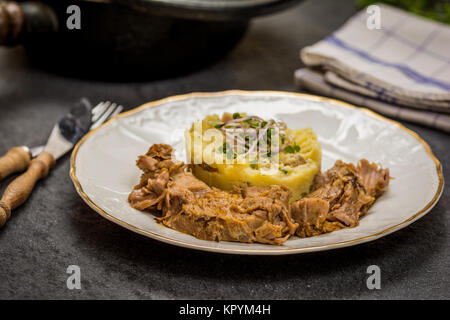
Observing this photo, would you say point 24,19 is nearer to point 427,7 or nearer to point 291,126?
point 291,126

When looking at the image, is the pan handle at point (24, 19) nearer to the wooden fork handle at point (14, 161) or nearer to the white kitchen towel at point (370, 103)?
the wooden fork handle at point (14, 161)

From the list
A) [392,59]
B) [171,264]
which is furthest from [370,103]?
[171,264]

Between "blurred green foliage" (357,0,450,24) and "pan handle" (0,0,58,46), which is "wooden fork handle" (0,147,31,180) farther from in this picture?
"blurred green foliage" (357,0,450,24)

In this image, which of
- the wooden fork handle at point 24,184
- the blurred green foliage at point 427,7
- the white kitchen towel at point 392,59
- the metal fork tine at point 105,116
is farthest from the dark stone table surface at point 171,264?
the blurred green foliage at point 427,7

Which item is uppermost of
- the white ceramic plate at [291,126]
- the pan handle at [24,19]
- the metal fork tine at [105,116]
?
the pan handle at [24,19]

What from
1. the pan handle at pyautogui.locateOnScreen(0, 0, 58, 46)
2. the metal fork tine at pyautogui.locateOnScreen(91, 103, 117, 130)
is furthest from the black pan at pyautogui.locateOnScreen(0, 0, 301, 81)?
the metal fork tine at pyautogui.locateOnScreen(91, 103, 117, 130)
